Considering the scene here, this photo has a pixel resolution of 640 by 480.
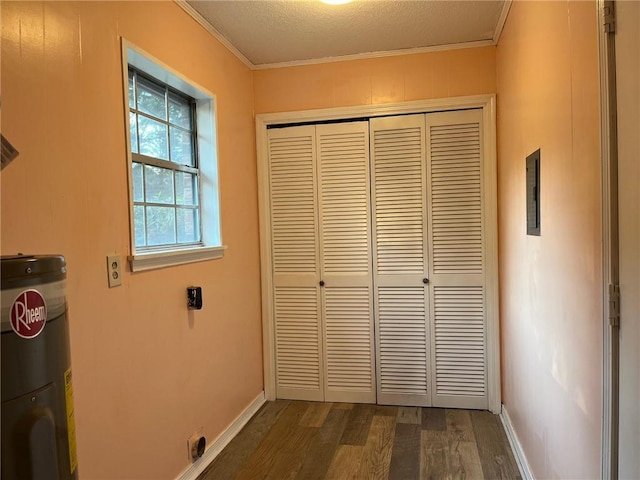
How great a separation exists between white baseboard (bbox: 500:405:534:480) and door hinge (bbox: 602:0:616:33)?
6.16 ft

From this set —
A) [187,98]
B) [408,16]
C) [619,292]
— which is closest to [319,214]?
[187,98]

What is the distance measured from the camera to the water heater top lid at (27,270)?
87cm

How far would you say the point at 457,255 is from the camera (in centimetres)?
298

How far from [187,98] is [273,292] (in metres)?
1.48

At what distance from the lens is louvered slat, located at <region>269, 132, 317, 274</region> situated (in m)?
3.19

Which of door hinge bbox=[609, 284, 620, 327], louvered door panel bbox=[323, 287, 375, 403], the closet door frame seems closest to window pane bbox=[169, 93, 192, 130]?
the closet door frame

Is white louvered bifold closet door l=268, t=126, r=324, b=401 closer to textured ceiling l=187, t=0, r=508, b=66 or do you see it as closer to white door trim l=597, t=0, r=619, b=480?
textured ceiling l=187, t=0, r=508, b=66

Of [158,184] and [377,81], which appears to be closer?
[158,184]

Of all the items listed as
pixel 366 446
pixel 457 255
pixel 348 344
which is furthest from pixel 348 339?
pixel 457 255

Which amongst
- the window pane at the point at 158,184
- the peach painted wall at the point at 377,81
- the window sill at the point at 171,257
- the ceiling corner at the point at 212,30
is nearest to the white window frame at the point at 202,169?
the window sill at the point at 171,257

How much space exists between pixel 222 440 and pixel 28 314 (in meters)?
1.97

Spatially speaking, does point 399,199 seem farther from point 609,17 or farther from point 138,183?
point 609,17

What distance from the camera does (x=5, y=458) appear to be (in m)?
0.86

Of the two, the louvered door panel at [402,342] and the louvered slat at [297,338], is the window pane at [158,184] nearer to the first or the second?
the louvered slat at [297,338]
